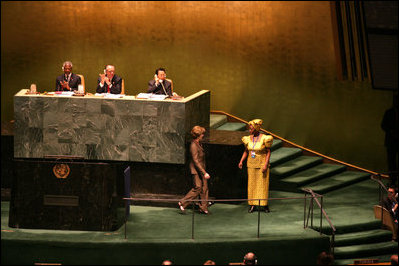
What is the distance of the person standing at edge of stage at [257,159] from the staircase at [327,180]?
1.22 metres

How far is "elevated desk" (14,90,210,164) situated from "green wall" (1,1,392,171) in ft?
12.1

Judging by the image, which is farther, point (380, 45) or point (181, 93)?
point (181, 93)

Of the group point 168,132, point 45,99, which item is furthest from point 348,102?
point 45,99

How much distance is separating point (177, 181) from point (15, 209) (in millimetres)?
2526

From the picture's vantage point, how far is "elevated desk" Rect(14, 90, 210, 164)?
45.5 ft

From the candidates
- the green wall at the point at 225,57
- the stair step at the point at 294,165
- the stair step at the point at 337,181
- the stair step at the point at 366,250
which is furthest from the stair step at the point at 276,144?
the stair step at the point at 366,250

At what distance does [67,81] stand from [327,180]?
15.5 feet

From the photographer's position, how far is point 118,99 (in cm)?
1393

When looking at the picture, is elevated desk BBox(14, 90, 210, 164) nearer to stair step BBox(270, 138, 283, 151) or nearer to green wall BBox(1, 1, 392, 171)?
stair step BBox(270, 138, 283, 151)

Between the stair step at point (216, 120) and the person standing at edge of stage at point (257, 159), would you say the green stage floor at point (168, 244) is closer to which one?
the person standing at edge of stage at point (257, 159)

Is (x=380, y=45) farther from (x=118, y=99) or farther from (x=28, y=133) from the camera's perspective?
(x=28, y=133)

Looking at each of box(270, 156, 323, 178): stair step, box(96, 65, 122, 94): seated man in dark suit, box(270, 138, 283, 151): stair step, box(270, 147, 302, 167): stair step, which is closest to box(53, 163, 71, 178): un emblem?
box(96, 65, 122, 94): seated man in dark suit

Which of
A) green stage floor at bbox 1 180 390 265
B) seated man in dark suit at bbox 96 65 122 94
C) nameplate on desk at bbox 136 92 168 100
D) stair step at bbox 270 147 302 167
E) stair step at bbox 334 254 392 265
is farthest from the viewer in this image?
stair step at bbox 270 147 302 167

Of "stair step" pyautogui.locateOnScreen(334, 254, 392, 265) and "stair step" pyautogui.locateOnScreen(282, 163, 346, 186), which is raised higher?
"stair step" pyautogui.locateOnScreen(282, 163, 346, 186)
